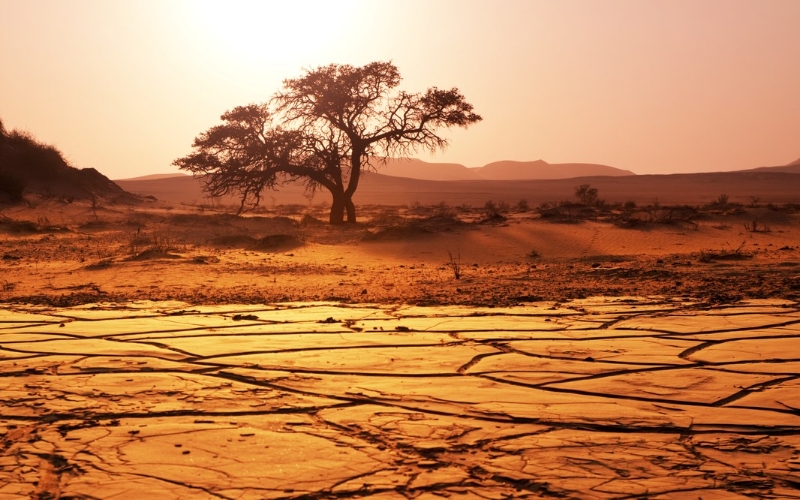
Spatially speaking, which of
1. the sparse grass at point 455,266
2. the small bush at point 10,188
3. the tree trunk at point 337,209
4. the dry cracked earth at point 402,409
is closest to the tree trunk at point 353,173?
the tree trunk at point 337,209

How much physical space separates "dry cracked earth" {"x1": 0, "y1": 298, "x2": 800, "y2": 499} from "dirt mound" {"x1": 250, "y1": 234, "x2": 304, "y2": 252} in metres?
9.28

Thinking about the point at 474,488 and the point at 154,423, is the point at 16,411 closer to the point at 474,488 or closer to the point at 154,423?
the point at 154,423

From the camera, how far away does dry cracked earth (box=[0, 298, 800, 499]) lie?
312 cm

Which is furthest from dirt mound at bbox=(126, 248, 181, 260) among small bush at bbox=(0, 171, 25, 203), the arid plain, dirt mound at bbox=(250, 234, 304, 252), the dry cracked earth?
small bush at bbox=(0, 171, 25, 203)

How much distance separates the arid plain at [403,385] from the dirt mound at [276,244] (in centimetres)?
484

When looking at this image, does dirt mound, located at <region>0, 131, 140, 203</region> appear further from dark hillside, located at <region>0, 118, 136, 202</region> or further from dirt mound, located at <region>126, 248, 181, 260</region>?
dirt mound, located at <region>126, 248, 181, 260</region>

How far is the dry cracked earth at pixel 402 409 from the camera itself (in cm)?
312

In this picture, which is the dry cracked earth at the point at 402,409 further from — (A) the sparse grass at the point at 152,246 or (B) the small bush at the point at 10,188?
(B) the small bush at the point at 10,188

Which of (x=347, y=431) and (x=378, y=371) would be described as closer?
(x=347, y=431)

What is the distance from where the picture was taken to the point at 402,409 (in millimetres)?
4117

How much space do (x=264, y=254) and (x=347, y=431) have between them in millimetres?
11767

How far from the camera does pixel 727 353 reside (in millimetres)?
5492

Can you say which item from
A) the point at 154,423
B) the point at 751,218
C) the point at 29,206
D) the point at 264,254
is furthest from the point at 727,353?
the point at 29,206

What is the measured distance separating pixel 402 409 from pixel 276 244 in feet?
41.8
